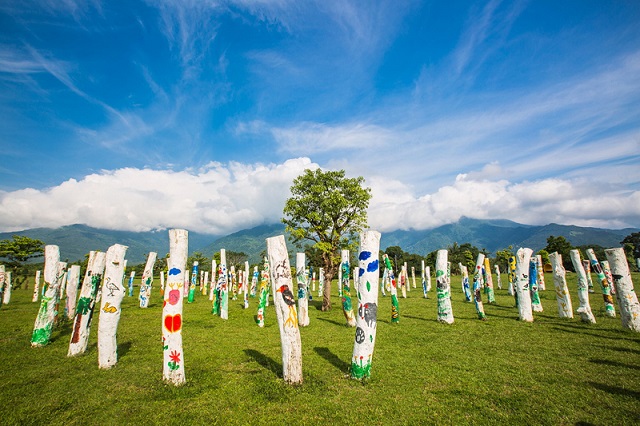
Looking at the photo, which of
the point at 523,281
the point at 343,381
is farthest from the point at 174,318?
the point at 523,281

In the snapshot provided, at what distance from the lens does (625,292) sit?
11.0 m

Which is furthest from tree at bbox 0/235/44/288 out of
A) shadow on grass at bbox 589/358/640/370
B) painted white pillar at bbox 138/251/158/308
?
shadow on grass at bbox 589/358/640/370

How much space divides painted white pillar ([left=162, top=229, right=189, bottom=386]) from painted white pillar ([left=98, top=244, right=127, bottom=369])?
6.33 ft

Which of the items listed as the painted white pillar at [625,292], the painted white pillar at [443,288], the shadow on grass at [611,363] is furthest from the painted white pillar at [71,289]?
the painted white pillar at [625,292]

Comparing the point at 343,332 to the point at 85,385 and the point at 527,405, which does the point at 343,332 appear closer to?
the point at 527,405

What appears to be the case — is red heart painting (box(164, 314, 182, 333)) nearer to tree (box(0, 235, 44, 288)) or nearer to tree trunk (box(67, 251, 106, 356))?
tree trunk (box(67, 251, 106, 356))

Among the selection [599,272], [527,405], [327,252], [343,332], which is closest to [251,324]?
[343,332]

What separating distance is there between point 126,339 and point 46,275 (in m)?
3.70

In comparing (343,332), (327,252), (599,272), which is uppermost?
(327,252)

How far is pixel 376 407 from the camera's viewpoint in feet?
19.3

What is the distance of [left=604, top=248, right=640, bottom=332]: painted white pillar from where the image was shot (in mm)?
10909

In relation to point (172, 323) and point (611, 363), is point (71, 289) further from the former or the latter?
point (611, 363)

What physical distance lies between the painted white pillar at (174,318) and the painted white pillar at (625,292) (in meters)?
15.4

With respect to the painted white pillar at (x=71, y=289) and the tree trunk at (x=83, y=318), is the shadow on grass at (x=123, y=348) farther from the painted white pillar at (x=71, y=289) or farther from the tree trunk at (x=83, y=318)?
the painted white pillar at (x=71, y=289)
